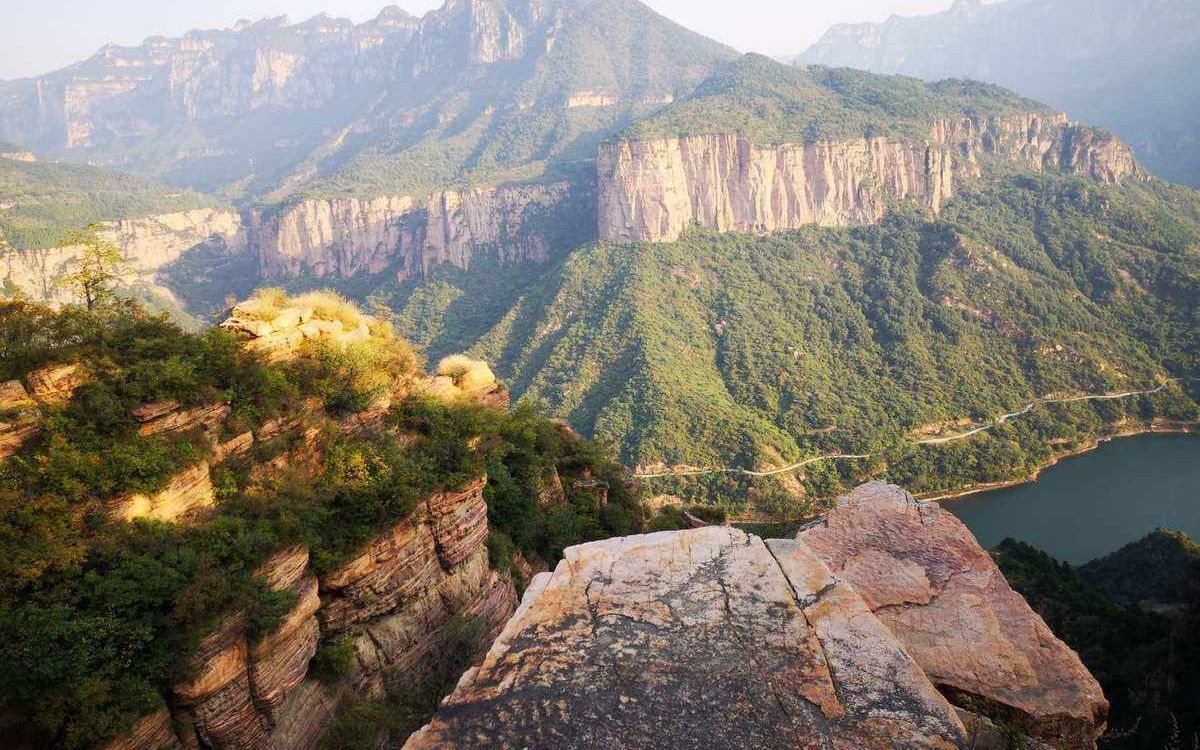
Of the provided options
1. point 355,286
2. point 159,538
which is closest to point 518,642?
point 159,538

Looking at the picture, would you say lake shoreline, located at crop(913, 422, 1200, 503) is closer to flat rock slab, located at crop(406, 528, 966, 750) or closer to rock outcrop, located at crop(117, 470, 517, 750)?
rock outcrop, located at crop(117, 470, 517, 750)

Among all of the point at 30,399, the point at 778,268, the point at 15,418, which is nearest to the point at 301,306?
the point at 30,399

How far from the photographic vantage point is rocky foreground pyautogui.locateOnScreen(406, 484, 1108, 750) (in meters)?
4.07

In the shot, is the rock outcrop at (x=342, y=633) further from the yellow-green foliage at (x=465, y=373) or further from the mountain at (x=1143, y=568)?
the mountain at (x=1143, y=568)

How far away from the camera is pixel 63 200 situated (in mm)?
120500

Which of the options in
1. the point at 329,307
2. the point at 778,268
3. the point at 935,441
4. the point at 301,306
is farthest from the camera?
the point at 778,268

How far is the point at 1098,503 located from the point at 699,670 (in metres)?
64.1

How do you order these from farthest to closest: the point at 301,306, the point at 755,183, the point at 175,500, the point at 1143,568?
the point at 755,183
the point at 1143,568
the point at 301,306
the point at 175,500

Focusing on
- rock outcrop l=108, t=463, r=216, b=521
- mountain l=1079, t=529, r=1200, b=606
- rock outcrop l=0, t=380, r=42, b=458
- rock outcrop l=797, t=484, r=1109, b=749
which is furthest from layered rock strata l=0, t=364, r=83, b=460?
mountain l=1079, t=529, r=1200, b=606

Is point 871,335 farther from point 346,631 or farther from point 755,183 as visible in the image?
point 346,631

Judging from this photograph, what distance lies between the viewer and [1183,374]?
68125mm

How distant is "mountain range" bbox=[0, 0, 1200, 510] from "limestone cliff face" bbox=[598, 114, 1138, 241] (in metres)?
0.34

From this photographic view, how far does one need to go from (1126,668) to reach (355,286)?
4804 inches

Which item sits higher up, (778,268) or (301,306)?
(301,306)
